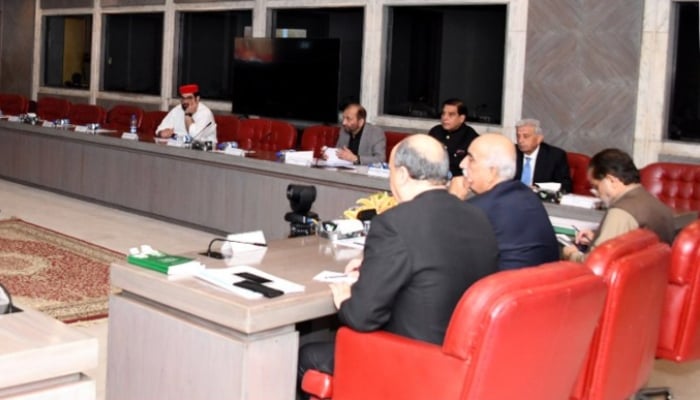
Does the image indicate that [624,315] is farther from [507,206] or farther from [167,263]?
[167,263]

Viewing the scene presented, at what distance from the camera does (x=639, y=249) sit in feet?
10.5

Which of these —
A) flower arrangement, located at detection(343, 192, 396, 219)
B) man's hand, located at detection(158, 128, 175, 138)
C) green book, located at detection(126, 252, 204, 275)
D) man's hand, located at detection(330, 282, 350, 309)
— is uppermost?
man's hand, located at detection(158, 128, 175, 138)

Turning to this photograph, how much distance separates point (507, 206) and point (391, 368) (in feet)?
3.35

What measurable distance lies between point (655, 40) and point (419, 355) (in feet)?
18.9

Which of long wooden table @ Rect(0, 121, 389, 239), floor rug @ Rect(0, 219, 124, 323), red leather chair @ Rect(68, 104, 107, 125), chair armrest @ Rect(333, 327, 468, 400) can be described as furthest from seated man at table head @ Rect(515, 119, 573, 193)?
red leather chair @ Rect(68, 104, 107, 125)

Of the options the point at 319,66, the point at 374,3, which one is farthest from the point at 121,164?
the point at 374,3

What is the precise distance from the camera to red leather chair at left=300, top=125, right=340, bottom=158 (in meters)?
8.62

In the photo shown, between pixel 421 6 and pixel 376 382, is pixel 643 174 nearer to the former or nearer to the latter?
pixel 421 6

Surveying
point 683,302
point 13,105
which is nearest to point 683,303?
point 683,302

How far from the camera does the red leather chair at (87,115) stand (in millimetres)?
11494

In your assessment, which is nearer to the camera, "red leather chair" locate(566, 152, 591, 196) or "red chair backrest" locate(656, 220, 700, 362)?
"red chair backrest" locate(656, 220, 700, 362)

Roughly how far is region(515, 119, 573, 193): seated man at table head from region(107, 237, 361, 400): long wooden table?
3.66 metres

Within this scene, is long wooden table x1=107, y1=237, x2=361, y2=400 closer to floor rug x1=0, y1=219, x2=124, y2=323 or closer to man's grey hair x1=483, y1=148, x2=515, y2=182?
man's grey hair x1=483, y1=148, x2=515, y2=182

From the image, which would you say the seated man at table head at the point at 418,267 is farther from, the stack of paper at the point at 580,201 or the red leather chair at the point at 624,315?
the stack of paper at the point at 580,201
